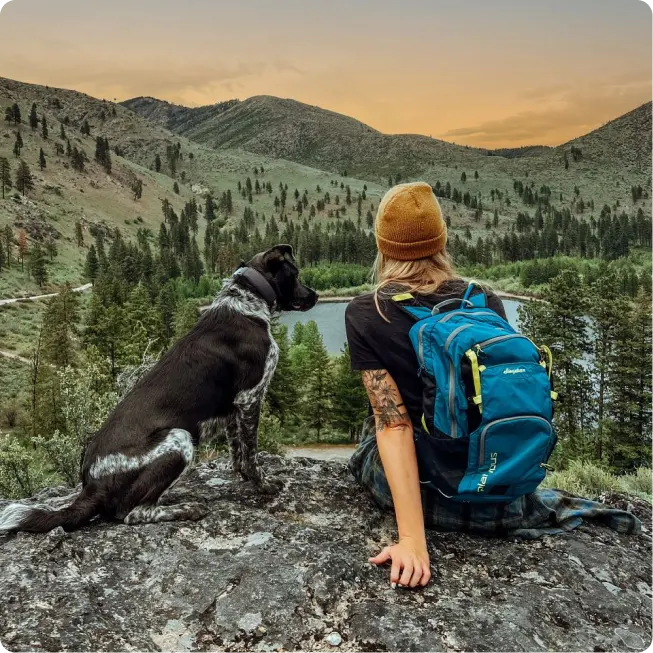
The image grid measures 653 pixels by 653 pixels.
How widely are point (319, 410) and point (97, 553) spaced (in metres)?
46.9

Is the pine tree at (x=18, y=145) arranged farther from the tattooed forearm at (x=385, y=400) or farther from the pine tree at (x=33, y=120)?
the tattooed forearm at (x=385, y=400)

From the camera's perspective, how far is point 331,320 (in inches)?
4008

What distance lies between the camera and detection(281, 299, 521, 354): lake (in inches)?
3342

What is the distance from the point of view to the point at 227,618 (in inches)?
115

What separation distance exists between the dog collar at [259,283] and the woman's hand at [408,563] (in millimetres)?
2847

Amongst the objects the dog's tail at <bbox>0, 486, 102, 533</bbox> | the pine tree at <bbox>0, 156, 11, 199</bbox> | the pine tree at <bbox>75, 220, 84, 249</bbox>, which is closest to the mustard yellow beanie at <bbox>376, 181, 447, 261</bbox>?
the dog's tail at <bbox>0, 486, 102, 533</bbox>

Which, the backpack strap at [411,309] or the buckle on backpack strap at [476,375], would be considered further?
the backpack strap at [411,309]

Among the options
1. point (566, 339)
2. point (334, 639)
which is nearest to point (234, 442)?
point (334, 639)

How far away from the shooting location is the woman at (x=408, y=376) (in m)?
3.46

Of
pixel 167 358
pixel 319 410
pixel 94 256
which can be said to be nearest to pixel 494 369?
pixel 167 358

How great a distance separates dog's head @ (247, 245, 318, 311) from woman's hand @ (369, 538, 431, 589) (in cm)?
313

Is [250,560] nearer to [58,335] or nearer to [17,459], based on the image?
[17,459]

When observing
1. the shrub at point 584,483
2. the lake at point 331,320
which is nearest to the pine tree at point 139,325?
the lake at point 331,320

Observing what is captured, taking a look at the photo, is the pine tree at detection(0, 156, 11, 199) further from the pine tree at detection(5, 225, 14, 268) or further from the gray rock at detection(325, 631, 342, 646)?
the gray rock at detection(325, 631, 342, 646)
